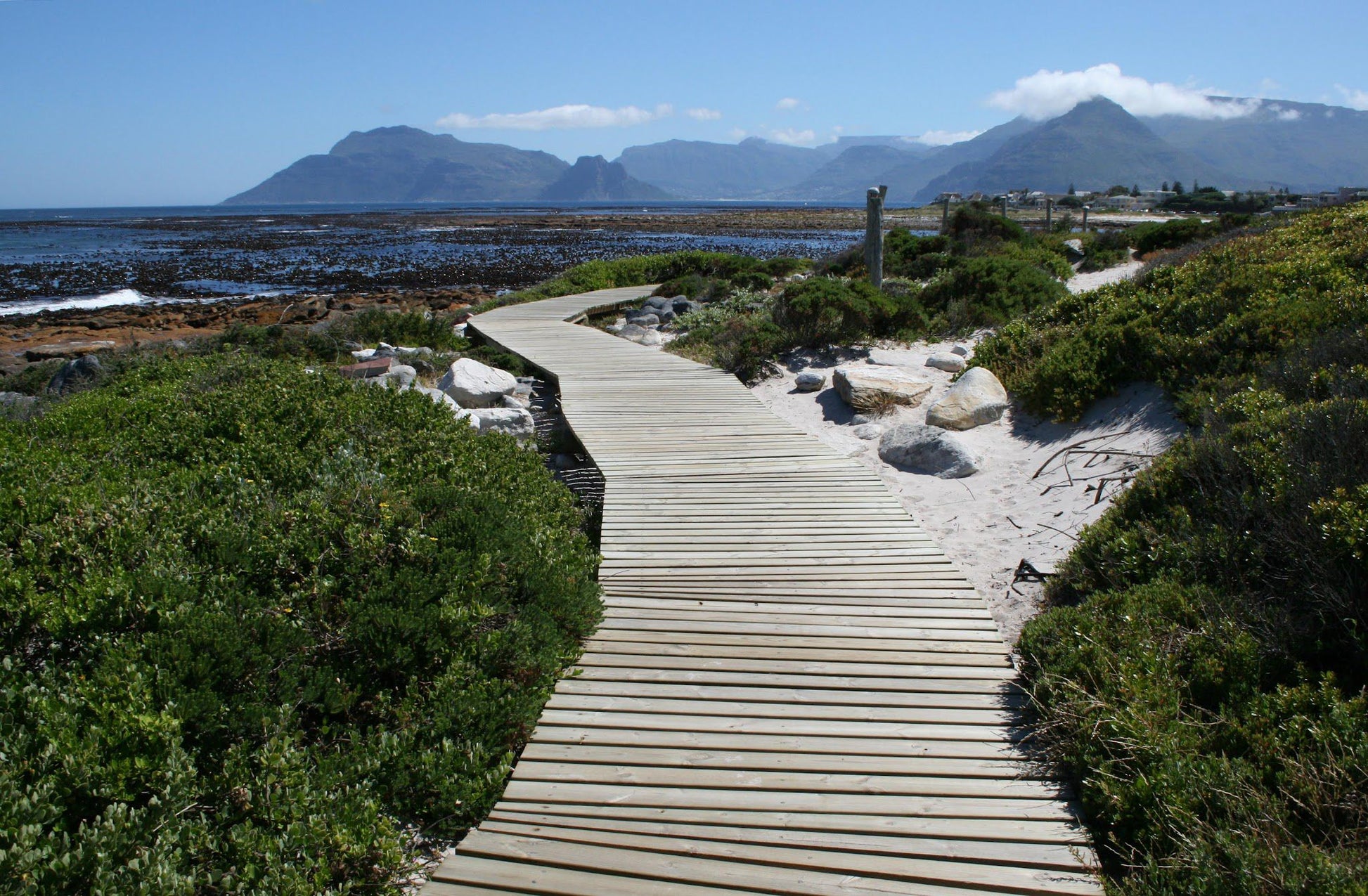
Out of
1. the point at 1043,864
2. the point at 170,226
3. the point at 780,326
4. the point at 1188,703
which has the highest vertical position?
the point at 170,226

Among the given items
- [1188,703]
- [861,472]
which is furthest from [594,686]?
[861,472]

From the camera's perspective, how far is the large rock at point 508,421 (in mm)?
9062

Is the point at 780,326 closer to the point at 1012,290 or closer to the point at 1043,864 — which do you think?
the point at 1012,290

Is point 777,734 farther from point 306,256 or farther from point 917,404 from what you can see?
point 306,256

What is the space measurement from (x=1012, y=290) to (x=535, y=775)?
1260cm

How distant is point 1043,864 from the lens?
2752 mm

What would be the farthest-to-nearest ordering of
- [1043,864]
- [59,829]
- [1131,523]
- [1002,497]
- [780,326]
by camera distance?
[780,326], [1002,497], [1131,523], [1043,864], [59,829]

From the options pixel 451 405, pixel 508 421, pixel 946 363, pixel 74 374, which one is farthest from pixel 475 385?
pixel 74 374

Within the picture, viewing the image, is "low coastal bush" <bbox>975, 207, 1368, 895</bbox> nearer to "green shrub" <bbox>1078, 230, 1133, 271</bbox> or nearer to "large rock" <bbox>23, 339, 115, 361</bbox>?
"green shrub" <bbox>1078, 230, 1133, 271</bbox>

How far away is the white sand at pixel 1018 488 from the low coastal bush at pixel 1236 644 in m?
0.48

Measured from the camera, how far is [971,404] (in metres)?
8.51

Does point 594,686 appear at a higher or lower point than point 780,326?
lower

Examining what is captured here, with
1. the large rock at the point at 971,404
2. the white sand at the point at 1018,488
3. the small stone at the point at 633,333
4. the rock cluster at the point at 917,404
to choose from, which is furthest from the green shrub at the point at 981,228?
the white sand at the point at 1018,488

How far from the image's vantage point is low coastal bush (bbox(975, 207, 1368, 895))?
2.63 meters
